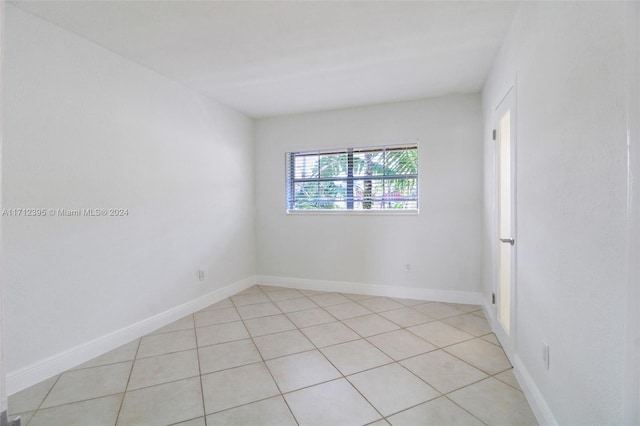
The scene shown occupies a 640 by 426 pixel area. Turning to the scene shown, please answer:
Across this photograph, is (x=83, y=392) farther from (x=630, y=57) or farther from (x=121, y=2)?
(x=630, y=57)

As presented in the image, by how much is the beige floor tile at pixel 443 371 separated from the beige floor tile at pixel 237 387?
3.34ft

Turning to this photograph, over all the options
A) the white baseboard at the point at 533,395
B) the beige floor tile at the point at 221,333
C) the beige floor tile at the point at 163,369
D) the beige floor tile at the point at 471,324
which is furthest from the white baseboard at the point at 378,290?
the beige floor tile at the point at 163,369

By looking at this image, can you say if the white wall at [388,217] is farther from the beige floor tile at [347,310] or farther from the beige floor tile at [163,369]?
the beige floor tile at [163,369]

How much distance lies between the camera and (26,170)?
2.13 meters

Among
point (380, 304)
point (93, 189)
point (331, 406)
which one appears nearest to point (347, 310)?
point (380, 304)

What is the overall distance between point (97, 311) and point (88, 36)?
215 centimetres

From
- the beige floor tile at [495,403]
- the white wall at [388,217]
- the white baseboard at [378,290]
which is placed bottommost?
the beige floor tile at [495,403]

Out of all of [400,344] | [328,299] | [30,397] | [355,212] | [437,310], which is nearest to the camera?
[30,397]

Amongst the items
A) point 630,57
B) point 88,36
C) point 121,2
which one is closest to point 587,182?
point 630,57

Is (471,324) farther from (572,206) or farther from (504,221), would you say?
(572,206)

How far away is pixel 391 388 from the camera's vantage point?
81.2 inches

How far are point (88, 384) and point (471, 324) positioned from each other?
3.18m

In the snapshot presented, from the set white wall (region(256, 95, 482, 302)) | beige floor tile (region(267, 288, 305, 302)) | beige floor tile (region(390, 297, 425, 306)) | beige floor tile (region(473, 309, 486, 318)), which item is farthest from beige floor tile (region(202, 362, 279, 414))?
beige floor tile (region(473, 309, 486, 318))

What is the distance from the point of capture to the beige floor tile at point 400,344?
2.53 meters
